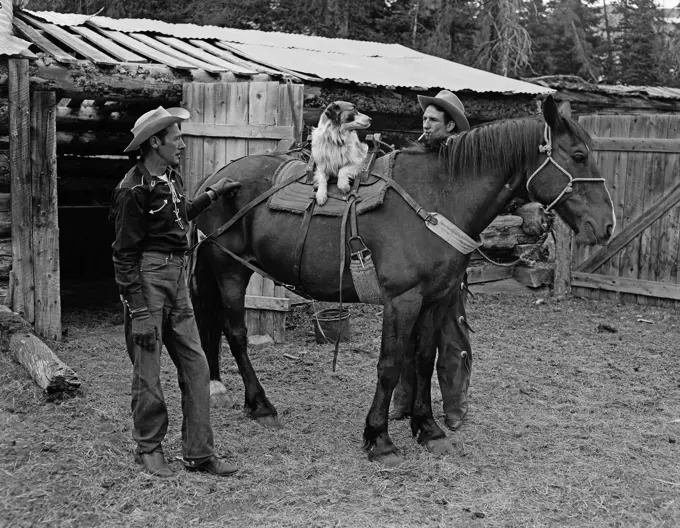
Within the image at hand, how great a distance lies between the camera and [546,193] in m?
4.58

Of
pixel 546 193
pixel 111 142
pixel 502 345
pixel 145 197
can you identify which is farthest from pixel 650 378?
pixel 111 142

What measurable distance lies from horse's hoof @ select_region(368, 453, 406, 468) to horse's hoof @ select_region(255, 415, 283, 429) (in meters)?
0.86

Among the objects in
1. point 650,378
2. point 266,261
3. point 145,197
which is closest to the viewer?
point 145,197

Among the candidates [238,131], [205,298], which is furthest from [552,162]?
[238,131]

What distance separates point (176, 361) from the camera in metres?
4.45

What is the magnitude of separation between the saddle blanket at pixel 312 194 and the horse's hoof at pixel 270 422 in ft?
4.66

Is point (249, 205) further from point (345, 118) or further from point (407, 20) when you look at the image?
point (407, 20)

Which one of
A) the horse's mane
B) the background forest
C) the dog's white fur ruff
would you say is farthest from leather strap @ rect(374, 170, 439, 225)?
the background forest

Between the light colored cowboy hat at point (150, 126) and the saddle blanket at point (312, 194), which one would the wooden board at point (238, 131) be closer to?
the saddle blanket at point (312, 194)

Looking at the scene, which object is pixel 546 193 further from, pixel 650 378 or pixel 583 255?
pixel 583 255

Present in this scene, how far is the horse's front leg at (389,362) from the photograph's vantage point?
4.59m

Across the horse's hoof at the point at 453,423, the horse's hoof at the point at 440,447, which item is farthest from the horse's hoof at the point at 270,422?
the horse's hoof at the point at 453,423

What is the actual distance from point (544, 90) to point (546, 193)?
625 cm

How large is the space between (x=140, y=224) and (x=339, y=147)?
4.47ft
